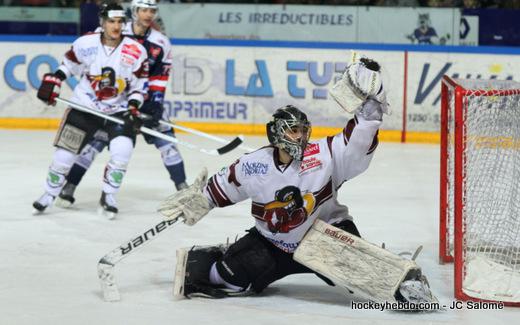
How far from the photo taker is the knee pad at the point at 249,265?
4.37 metres

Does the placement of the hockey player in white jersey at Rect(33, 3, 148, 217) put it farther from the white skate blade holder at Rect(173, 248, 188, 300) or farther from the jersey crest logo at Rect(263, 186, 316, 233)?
the jersey crest logo at Rect(263, 186, 316, 233)

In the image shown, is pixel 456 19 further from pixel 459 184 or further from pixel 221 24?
pixel 459 184

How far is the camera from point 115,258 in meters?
4.41

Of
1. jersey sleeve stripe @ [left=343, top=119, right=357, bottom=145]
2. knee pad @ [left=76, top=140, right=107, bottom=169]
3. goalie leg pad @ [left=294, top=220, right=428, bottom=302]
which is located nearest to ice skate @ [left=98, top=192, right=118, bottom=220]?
knee pad @ [left=76, top=140, right=107, bottom=169]

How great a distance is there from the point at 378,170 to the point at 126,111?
7.55 feet

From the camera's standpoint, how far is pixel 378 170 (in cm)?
796

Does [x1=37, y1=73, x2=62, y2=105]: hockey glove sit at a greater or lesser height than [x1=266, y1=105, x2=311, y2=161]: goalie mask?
greater

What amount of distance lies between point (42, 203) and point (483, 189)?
252 centimetres

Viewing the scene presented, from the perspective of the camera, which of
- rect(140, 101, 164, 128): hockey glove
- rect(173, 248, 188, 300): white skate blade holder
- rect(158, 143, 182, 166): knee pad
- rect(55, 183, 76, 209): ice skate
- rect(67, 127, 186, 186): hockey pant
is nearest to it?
rect(173, 248, 188, 300): white skate blade holder

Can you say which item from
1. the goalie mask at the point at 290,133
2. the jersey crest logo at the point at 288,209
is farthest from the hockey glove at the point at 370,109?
the jersey crest logo at the point at 288,209

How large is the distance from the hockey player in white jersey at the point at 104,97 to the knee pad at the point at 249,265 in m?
1.90

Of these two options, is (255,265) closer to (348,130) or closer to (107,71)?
(348,130)

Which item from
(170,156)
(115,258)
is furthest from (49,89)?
(115,258)

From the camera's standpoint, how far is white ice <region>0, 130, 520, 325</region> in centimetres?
414
